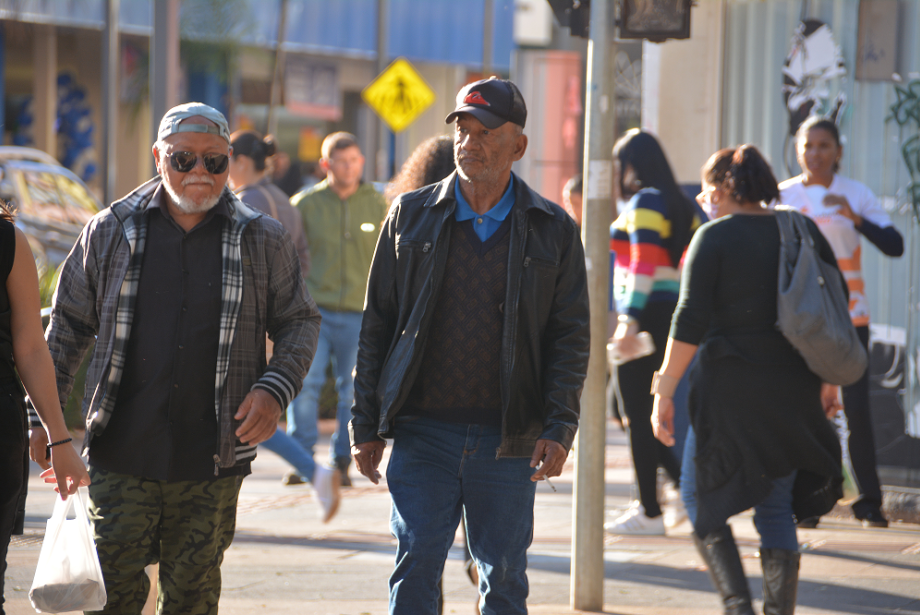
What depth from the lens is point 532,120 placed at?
17344 mm

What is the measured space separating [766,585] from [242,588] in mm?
2362

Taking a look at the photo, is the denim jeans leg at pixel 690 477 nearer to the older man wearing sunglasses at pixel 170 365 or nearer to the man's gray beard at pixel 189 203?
the older man wearing sunglasses at pixel 170 365

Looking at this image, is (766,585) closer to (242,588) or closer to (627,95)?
(242,588)

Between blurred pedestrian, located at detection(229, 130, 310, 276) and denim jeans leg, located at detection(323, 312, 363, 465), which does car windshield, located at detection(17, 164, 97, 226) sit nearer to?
denim jeans leg, located at detection(323, 312, 363, 465)

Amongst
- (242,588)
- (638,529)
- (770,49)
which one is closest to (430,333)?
(242,588)

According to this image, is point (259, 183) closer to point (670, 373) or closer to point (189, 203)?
point (670, 373)

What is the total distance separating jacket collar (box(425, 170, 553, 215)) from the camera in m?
3.86

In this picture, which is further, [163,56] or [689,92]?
[163,56]

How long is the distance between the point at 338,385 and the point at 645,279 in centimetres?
279

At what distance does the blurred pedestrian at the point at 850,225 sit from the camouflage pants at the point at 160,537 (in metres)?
3.94

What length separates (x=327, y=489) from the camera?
623cm

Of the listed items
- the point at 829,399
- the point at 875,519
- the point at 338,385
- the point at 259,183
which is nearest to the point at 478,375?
the point at 829,399

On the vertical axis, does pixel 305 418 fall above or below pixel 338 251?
below

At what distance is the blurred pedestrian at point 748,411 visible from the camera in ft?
15.0
